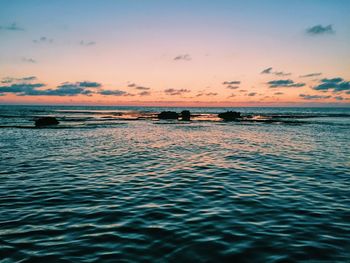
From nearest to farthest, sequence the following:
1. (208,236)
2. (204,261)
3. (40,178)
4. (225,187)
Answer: (204,261)
(208,236)
(225,187)
(40,178)

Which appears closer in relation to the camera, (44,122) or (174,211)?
(174,211)

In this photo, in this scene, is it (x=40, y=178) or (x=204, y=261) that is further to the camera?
(x=40, y=178)

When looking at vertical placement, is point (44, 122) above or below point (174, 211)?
above

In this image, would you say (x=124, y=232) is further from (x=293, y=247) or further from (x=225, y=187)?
(x=225, y=187)

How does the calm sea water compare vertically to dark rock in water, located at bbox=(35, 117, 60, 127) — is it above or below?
below

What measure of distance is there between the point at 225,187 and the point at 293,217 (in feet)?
12.5

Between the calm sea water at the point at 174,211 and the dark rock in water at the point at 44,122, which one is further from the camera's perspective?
the dark rock in water at the point at 44,122

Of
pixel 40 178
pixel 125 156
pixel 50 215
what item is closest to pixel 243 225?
pixel 50 215

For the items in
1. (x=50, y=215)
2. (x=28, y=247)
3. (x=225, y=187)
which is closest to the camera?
(x=28, y=247)

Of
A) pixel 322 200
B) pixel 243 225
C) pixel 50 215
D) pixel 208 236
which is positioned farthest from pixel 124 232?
pixel 322 200

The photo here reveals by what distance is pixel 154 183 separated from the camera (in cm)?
1294

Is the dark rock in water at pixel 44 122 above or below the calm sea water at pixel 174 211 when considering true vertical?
above

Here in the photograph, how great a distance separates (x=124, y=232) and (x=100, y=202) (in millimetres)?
2883

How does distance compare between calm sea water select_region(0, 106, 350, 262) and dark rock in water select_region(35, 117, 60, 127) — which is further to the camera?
dark rock in water select_region(35, 117, 60, 127)
